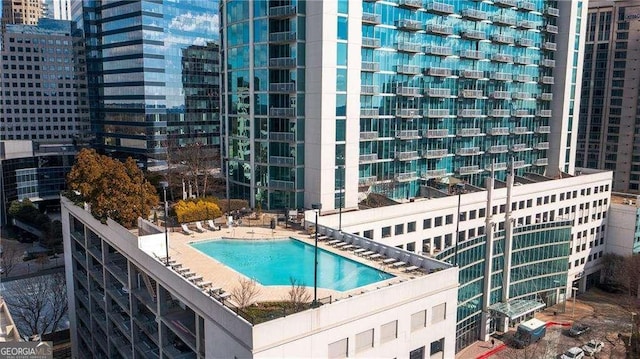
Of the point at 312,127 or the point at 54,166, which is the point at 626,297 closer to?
the point at 312,127

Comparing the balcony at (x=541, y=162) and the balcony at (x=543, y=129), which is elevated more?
the balcony at (x=543, y=129)

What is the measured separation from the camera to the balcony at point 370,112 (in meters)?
66.2

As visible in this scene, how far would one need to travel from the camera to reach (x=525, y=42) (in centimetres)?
8744

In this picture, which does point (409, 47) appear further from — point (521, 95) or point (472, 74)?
point (521, 95)

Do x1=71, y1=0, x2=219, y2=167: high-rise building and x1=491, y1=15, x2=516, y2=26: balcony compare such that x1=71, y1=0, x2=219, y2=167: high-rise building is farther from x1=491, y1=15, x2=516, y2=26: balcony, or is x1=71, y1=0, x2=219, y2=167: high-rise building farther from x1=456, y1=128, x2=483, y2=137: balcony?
x1=491, y1=15, x2=516, y2=26: balcony

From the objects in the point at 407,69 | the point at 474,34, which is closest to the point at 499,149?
the point at 474,34

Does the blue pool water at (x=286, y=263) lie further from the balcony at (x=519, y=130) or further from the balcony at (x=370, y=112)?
the balcony at (x=519, y=130)

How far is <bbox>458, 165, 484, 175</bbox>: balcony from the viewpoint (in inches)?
3246

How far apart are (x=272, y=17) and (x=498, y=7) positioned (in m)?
42.7

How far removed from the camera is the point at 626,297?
86312 millimetres

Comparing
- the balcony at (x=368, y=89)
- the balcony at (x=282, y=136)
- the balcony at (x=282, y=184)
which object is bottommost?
the balcony at (x=282, y=184)

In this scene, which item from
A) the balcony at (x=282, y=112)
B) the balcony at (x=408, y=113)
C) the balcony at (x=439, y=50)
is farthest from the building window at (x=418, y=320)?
the balcony at (x=439, y=50)

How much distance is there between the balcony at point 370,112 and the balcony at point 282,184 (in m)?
13.5

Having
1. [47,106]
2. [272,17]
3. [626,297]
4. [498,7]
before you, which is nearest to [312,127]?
[272,17]
